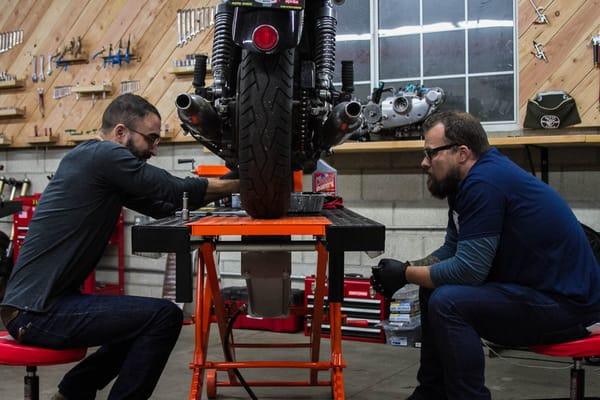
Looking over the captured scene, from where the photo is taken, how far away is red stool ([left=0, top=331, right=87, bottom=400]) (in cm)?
189

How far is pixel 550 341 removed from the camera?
1.99m

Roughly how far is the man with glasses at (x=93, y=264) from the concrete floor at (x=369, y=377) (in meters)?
1.00

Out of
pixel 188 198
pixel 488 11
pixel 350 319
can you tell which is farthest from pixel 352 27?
pixel 188 198

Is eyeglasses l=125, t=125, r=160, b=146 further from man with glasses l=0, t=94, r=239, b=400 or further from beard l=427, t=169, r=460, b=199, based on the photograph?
beard l=427, t=169, r=460, b=199

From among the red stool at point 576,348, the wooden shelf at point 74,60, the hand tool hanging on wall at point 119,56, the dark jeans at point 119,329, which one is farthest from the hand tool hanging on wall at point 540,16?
the wooden shelf at point 74,60

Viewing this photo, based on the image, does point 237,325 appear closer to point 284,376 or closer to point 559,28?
point 284,376

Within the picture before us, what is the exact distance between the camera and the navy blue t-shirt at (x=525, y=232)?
2016 mm

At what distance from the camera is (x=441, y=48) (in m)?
4.48

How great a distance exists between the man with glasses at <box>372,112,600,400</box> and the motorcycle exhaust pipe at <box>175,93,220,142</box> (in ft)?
2.63

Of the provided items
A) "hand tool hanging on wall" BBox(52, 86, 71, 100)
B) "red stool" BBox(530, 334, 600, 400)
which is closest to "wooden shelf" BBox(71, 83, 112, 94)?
"hand tool hanging on wall" BBox(52, 86, 71, 100)

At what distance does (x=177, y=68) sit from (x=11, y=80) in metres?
1.71

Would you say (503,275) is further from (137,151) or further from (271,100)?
(137,151)

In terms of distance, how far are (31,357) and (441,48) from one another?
3.39 m

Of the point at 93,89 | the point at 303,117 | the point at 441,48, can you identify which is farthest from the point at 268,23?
the point at 93,89
